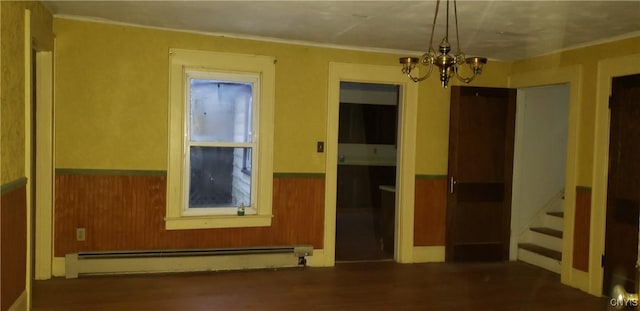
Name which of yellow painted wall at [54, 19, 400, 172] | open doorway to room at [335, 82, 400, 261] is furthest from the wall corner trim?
open doorway to room at [335, 82, 400, 261]

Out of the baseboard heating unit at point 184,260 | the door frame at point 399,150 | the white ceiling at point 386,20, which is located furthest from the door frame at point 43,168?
the door frame at point 399,150

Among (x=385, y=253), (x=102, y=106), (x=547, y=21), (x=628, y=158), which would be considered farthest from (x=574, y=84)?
(x=102, y=106)

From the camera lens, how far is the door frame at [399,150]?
5.21 m

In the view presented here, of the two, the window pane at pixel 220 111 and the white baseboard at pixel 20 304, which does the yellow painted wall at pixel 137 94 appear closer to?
the window pane at pixel 220 111

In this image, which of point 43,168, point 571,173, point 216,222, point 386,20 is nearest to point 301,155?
point 216,222

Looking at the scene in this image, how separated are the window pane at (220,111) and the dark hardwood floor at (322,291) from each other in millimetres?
1301

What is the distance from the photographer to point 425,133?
5.51 meters

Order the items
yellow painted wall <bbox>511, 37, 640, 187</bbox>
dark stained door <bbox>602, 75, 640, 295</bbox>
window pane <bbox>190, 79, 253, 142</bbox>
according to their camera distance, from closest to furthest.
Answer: dark stained door <bbox>602, 75, 640, 295</bbox>, yellow painted wall <bbox>511, 37, 640, 187</bbox>, window pane <bbox>190, 79, 253, 142</bbox>

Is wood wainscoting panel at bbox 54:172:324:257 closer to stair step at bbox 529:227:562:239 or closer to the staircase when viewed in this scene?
the staircase

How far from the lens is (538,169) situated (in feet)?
19.3

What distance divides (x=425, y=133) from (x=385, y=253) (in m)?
1.43

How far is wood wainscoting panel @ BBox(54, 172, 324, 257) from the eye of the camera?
4.55m

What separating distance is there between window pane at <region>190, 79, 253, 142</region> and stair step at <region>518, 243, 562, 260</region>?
3.26 meters

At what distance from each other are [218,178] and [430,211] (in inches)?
88.8
